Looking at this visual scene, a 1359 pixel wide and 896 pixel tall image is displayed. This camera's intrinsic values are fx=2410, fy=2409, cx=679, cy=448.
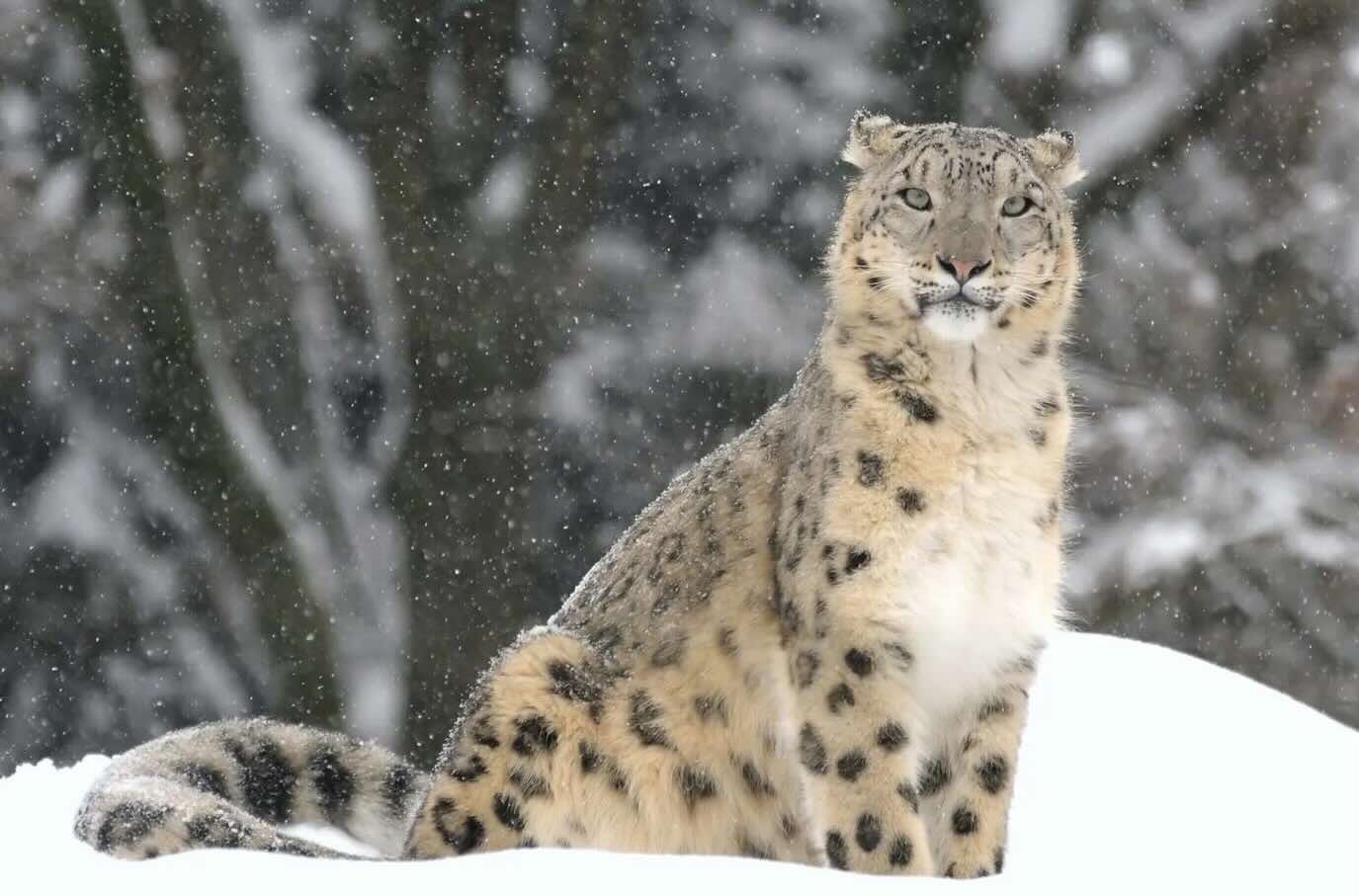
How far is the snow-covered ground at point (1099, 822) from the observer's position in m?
5.06

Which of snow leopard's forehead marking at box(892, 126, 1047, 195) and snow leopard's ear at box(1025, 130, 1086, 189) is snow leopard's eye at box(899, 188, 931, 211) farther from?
snow leopard's ear at box(1025, 130, 1086, 189)

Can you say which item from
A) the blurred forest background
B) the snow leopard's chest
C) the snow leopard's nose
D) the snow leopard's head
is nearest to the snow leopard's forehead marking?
the snow leopard's head

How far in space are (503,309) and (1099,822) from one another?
566cm

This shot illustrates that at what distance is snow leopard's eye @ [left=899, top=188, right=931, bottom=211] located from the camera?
20.5 feet

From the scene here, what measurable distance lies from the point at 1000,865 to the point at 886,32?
268 inches

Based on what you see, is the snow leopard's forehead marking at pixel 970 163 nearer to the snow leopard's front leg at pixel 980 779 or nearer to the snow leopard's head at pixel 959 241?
the snow leopard's head at pixel 959 241

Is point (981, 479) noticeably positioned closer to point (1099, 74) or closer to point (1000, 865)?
point (1000, 865)

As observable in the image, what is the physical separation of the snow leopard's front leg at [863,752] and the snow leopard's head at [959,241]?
87cm

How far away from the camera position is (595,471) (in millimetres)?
11867

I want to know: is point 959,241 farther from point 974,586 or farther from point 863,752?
point 863,752

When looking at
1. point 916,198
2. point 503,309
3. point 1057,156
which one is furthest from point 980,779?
point 503,309

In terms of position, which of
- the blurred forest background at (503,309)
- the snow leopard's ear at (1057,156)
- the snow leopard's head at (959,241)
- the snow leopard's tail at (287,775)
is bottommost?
the snow leopard's tail at (287,775)

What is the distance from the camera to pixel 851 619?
598 cm

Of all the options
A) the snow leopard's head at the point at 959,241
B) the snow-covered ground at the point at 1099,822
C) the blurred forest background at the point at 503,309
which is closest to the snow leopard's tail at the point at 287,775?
the snow-covered ground at the point at 1099,822
